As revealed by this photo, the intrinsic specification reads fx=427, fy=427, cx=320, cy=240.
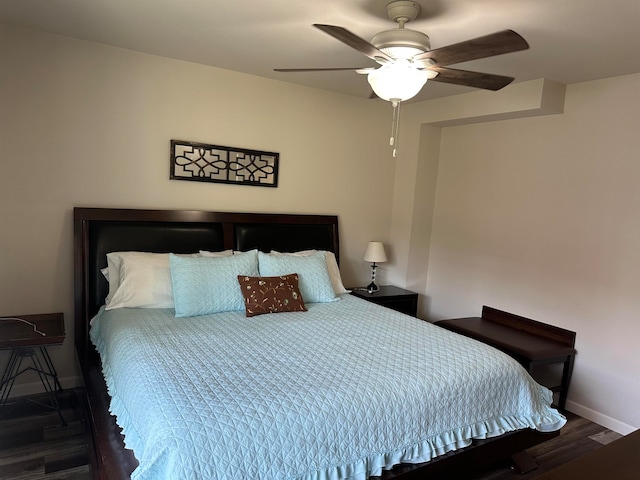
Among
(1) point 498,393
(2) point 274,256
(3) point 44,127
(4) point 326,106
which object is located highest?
(4) point 326,106

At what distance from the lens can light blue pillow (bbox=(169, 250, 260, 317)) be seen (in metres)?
2.72

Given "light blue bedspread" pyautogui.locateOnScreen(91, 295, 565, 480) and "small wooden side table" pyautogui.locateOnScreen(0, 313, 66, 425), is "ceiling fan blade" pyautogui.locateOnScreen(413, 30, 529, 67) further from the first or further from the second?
"small wooden side table" pyautogui.locateOnScreen(0, 313, 66, 425)

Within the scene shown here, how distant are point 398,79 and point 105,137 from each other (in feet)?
7.02

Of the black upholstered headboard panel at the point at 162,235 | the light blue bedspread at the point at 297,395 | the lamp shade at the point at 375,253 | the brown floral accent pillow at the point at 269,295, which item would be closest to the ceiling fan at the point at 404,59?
the light blue bedspread at the point at 297,395

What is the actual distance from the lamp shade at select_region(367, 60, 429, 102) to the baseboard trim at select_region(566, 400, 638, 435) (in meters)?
2.75

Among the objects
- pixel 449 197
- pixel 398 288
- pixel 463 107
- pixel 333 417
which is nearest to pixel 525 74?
pixel 463 107

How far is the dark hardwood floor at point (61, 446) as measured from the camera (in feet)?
7.40

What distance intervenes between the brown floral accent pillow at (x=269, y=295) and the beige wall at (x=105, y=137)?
912mm

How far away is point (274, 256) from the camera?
326 centimetres

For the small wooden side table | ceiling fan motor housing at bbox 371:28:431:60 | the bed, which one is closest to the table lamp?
the bed

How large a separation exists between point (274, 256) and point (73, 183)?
4.88 ft

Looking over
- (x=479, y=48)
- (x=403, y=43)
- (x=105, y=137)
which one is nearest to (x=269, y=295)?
(x=105, y=137)

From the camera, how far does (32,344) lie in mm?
2381

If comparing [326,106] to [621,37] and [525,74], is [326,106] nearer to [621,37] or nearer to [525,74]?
[525,74]
